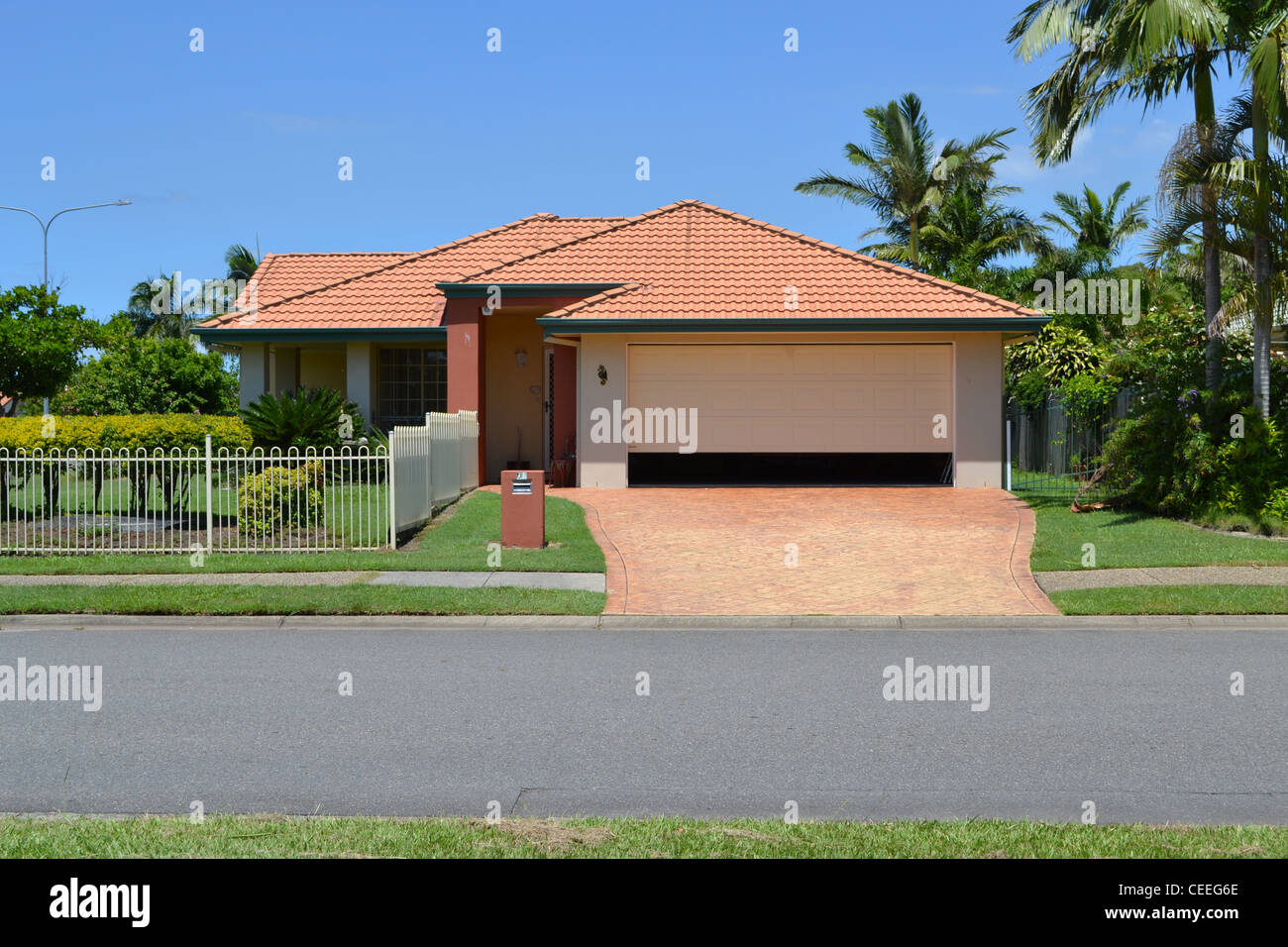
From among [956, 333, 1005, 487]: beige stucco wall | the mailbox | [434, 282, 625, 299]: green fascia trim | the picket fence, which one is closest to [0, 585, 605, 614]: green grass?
the picket fence

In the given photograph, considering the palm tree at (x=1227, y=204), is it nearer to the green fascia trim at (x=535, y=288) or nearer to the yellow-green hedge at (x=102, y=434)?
the green fascia trim at (x=535, y=288)

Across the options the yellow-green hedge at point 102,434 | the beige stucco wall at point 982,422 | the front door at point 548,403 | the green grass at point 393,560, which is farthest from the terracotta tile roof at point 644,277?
the yellow-green hedge at point 102,434

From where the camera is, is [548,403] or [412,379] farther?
[412,379]

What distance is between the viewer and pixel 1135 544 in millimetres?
15172

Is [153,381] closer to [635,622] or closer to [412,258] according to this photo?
[412,258]

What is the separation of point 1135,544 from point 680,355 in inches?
370

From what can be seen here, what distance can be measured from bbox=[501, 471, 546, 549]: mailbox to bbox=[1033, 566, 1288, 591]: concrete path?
6103 mm

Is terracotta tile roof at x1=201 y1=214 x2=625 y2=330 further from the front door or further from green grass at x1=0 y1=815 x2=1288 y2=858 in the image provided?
green grass at x1=0 y1=815 x2=1288 y2=858

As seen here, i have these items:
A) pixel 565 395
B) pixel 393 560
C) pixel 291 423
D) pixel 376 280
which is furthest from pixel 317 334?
pixel 393 560

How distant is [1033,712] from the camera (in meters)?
7.64

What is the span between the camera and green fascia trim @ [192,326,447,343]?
24500 millimetres
